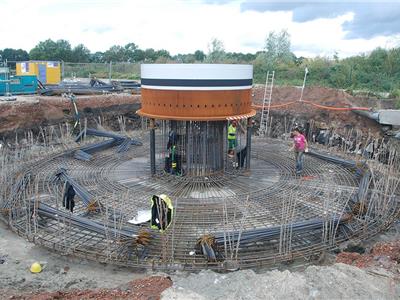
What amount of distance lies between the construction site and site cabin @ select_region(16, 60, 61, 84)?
13.6 metres

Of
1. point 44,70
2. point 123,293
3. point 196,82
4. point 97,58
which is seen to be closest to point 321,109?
point 196,82

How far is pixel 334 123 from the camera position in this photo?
57.8 feet

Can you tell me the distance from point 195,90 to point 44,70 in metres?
23.1

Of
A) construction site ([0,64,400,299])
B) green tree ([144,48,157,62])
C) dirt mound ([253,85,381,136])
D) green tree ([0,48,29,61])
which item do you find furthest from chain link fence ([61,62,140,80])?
green tree ([0,48,29,61])

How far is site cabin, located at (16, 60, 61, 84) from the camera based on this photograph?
2864cm

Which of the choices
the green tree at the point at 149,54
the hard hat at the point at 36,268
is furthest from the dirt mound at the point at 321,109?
the green tree at the point at 149,54

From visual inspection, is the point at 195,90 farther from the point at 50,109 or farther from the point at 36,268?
the point at 50,109

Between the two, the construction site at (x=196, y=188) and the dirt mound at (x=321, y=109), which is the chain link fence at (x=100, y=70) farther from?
the construction site at (x=196, y=188)

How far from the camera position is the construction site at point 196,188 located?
7.05m

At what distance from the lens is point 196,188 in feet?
32.9

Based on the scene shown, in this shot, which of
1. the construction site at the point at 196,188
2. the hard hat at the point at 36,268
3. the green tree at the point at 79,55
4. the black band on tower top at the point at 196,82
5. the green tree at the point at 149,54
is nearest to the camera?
the hard hat at the point at 36,268

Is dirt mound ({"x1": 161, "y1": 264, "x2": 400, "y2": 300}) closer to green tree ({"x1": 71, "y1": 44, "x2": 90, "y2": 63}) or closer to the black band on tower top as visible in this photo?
the black band on tower top

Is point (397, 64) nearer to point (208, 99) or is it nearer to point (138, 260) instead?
point (208, 99)

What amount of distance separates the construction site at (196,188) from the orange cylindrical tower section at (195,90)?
3 centimetres
